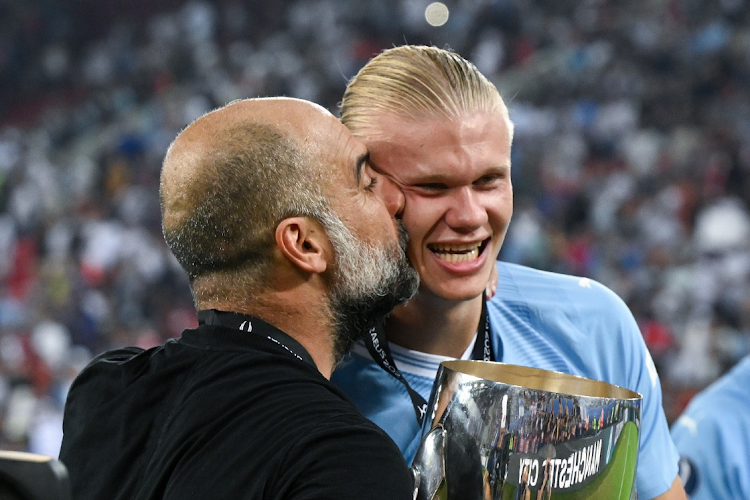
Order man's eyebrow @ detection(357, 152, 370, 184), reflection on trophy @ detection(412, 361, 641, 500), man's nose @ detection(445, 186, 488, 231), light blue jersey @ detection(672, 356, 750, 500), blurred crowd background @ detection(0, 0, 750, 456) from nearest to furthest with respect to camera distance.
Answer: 1. reflection on trophy @ detection(412, 361, 641, 500)
2. man's eyebrow @ detection(357, 152, 370, 184)
3. man's nose @ detection(445, 186, 488, 231)
4. light blue jersey @ detection(672, 356, 750, 500)
5. blurred crowd background @ detection(0, 0, 750, 456)

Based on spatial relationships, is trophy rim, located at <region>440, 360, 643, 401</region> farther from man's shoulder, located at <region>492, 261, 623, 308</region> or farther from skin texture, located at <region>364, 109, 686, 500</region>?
man's shoulder, located at <region>492, 261, 623, 308</region>

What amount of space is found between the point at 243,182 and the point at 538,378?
608mm

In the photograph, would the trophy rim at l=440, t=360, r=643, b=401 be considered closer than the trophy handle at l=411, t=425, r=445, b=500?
No

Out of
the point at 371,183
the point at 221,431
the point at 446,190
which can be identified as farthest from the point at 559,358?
the point at 221,431

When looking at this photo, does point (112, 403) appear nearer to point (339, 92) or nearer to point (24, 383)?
point (24, 383)

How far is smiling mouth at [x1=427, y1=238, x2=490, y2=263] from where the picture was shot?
6.12ft

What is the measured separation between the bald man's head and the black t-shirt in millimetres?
146

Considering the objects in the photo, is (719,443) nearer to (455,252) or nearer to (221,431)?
(455,252)

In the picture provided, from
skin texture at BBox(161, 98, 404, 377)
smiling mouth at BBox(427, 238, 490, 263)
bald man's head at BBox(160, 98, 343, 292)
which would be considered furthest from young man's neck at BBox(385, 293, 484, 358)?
bald man's head at BBox(160, 98, 343, 292)

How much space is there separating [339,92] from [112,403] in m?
11.9

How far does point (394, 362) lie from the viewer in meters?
1.94

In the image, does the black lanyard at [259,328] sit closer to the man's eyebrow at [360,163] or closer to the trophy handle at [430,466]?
the trophy handle at [430,466]

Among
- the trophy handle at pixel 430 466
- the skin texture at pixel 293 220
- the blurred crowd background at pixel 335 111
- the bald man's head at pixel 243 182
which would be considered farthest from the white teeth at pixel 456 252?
the blurred crowd background at pixel 335 111

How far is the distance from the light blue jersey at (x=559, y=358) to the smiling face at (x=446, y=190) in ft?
0.58
